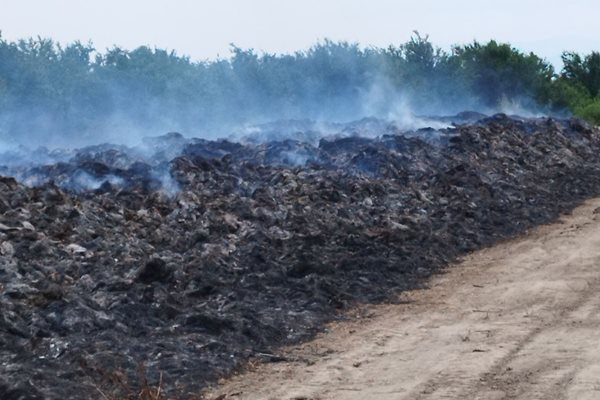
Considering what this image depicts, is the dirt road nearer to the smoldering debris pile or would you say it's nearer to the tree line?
the smoldering debris pile

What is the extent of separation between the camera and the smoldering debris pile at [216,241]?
831cm

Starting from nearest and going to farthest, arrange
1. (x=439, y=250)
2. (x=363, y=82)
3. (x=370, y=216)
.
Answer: (x=439, y=250) < (x=370, y=216) < (x=363, y=82)

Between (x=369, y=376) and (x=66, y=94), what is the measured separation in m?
23.3

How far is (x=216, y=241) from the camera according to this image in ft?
39.4

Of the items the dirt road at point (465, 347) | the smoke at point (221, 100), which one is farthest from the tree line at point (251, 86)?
the dirt road at point (465, 347)

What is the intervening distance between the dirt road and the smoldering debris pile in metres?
0.41

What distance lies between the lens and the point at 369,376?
26.3 feet

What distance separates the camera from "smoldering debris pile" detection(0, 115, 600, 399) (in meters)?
8.31

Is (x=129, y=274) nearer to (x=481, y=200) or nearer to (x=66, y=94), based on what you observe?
(x=481, y=200)

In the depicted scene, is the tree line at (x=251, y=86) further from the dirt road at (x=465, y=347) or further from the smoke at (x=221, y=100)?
the dirt road at (x=465, y=347)

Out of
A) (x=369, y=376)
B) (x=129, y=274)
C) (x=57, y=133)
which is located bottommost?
(x=369, y=376)

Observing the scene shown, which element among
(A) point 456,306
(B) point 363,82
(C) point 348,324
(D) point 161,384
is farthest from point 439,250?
(B) point 363,82

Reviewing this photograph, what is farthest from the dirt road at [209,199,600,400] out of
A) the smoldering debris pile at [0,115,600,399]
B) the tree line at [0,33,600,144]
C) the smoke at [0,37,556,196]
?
the tree line at [0,33,600,144]

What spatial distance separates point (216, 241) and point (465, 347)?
404 cm
